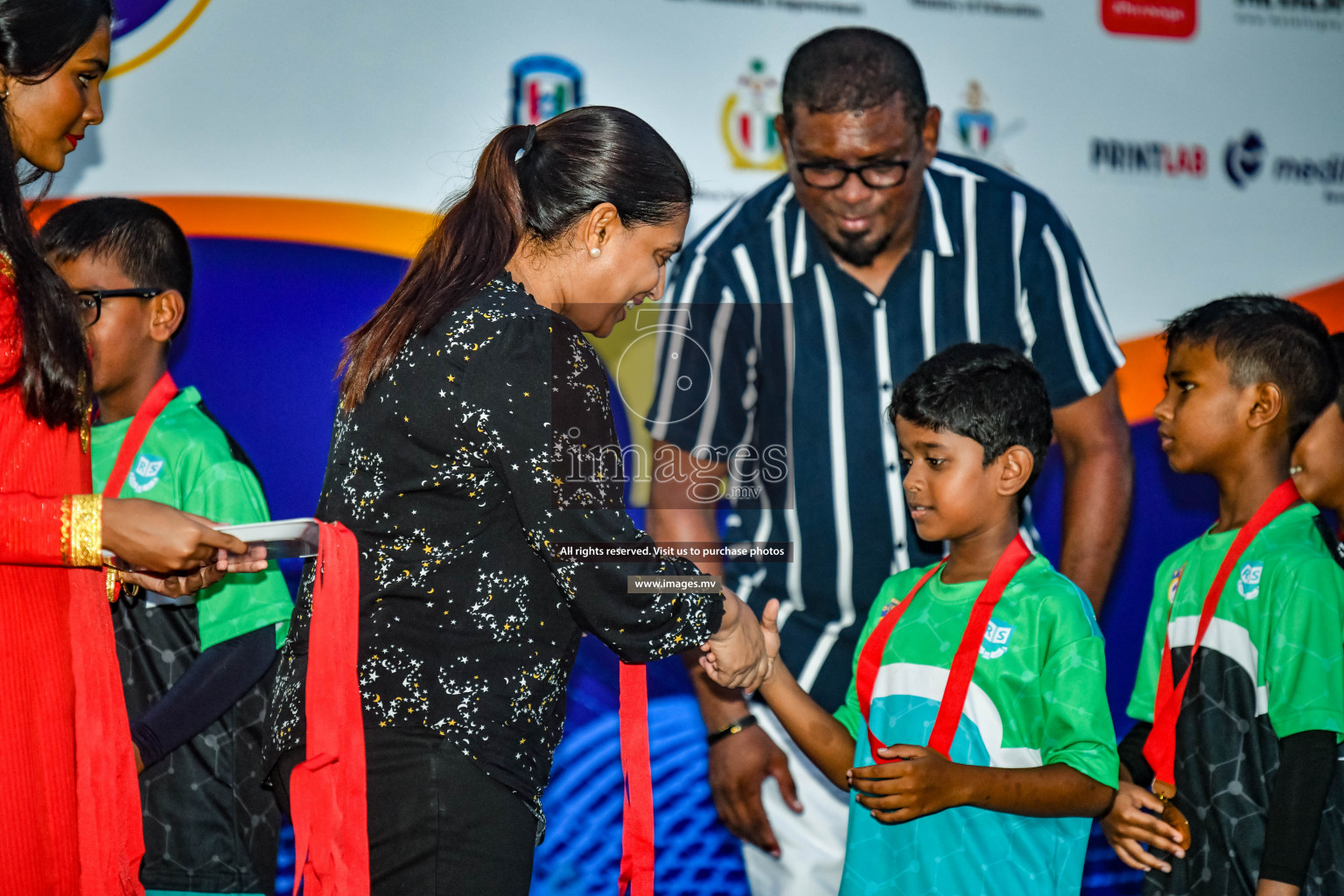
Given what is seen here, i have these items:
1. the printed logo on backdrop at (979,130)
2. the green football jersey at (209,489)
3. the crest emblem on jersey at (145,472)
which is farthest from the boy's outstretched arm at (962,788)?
the printed logo on backdrop at (979,130)

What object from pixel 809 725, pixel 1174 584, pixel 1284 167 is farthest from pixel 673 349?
pixel 1284 167

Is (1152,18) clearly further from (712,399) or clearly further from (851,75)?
(712,399)

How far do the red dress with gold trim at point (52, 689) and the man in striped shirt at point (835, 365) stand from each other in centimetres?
123

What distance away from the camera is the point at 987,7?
3.37 m

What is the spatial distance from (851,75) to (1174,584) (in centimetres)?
132

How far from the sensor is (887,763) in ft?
6.00

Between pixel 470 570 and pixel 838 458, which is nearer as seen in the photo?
pixel 470 570

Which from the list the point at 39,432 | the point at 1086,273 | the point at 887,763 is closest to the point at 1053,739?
the point at 887,763

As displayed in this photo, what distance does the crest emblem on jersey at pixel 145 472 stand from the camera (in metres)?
2.35

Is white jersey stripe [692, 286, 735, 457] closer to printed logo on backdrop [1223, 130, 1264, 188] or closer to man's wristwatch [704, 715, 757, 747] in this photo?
man's wristwatch [704, 715, 757, 747]

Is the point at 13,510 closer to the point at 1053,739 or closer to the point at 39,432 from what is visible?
the point at 39,432

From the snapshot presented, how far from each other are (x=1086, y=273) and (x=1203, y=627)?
Answer: 3.58 ft

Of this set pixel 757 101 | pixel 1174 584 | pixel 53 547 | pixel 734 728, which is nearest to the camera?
pixel 53 547

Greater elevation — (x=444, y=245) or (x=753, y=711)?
(x=444, y=245)
